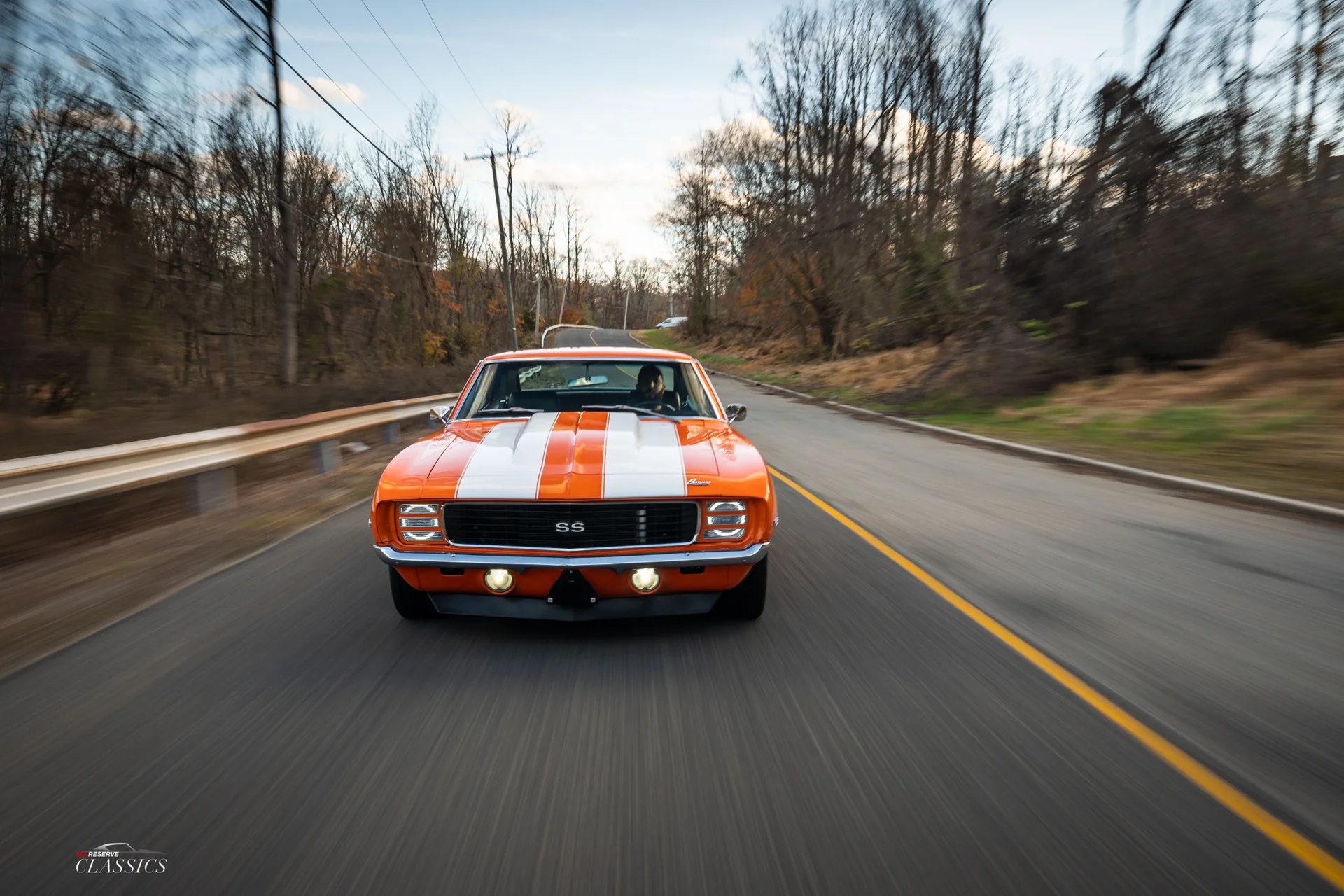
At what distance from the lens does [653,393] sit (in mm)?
5484

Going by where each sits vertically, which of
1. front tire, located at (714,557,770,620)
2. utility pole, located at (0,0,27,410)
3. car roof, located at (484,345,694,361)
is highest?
utility pole, located at (0,0,27,410)

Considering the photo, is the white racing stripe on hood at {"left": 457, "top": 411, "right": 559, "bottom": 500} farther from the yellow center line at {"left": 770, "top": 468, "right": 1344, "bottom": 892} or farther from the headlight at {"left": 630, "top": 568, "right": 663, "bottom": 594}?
the yellow center line at {"left": 770, "top": 468, "right": 1344, "bottom": 892}

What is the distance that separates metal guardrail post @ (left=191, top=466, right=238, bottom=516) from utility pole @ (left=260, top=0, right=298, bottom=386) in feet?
30.8

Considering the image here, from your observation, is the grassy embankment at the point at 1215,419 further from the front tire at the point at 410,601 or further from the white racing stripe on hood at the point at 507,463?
the front tire at the point at 410,601

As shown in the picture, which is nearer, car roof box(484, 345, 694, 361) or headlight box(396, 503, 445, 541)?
headlight box(396, 503, 445, 541)

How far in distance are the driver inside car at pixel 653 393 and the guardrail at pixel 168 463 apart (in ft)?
12.5

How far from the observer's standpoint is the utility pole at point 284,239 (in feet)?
52.5

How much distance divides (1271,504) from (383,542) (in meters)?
7.50

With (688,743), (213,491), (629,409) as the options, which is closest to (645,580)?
(688,743)

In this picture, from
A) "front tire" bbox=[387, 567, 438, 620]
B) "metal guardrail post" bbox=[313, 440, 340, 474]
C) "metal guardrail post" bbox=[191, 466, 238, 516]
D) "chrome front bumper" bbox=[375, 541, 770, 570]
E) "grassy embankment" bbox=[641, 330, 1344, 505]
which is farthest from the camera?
"metal guardrail post" bbox=[313, 440, 340, 474]

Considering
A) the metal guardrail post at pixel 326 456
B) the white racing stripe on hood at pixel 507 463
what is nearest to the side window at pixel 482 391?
the white racing stripe on hood at pixel 507 463

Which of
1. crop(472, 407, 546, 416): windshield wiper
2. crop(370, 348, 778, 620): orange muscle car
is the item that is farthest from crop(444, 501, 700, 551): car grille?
crop(472, 407, 546, 416): windshield wiper

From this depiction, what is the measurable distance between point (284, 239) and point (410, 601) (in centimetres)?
1552

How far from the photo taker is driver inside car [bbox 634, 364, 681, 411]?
5359mm
